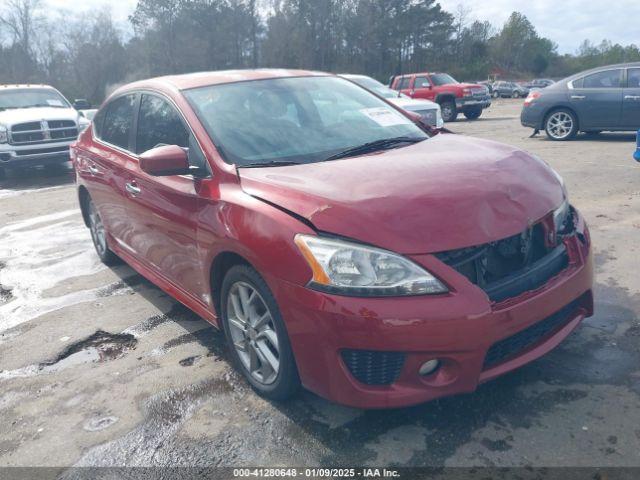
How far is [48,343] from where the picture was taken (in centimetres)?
400

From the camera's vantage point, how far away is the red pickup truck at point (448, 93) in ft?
68.1

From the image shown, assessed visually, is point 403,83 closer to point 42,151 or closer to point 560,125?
point 560,125

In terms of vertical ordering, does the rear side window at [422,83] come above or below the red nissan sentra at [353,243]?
above

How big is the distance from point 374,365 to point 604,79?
10.8 m

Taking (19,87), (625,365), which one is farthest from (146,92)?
(19,87)

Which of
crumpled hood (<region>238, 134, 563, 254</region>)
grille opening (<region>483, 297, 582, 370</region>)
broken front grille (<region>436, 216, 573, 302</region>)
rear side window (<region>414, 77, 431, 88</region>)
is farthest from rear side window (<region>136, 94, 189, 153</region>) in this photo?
rear side window (<region>414, 77, 431, 88</region>)

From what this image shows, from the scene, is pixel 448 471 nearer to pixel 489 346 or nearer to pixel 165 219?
pixel 489 346

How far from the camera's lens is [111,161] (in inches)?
176

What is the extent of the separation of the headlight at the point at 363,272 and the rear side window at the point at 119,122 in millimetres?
2541

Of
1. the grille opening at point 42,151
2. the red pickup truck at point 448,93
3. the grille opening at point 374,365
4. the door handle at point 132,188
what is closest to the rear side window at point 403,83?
the red pickup truck at point 448,93

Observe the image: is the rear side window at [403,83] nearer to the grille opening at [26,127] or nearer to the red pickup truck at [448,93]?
the red pickup truck at [448,93]

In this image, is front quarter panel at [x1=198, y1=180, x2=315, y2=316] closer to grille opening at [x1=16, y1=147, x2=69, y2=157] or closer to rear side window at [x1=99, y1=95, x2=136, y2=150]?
rear side window at [x1=99, y1=95, x2=136, y2=150]

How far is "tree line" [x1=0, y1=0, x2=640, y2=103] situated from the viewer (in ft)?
150

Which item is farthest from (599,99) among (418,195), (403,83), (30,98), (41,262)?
(30,98)
